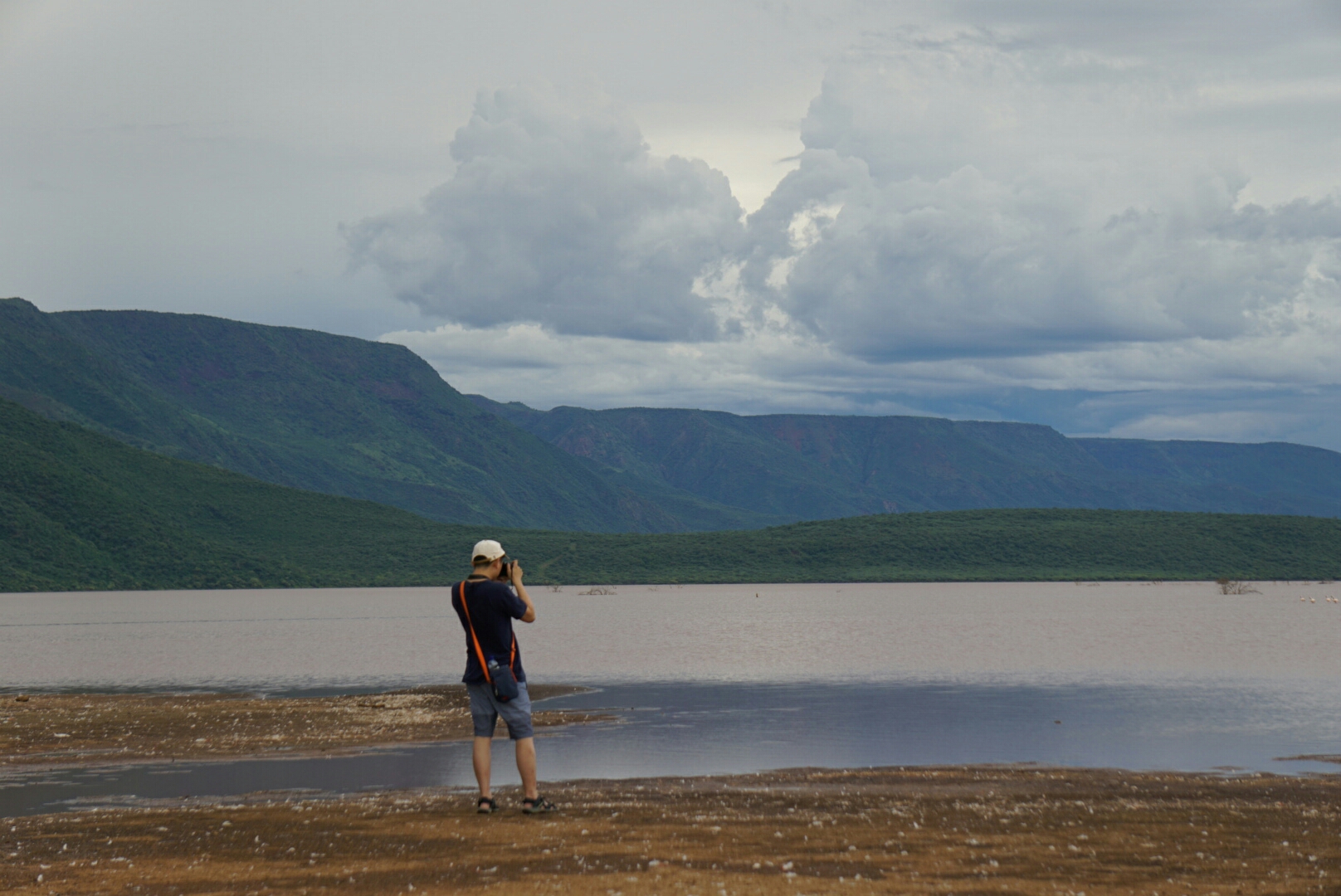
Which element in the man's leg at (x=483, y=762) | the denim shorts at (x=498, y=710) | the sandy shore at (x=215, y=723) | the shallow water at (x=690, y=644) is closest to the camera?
the denim shorts at (x=498, y=710)

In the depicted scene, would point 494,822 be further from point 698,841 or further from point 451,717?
point 451,717

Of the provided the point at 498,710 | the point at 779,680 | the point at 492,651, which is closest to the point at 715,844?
the point at 498,710

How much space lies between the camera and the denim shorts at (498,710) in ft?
68.1

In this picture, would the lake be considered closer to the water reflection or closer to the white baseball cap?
the water reflection

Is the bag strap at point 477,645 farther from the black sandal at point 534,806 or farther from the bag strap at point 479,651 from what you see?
the black sandal at point 534,806

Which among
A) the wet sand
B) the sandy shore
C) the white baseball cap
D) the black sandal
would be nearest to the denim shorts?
the black sandal

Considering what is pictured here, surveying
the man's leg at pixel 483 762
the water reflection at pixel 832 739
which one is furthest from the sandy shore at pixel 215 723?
the man's leg at pixel 483 762

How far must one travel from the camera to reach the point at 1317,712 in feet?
145

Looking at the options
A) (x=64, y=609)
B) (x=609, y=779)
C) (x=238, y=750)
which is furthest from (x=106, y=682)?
(x=64, y=609)

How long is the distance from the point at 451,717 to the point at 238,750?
978 cm

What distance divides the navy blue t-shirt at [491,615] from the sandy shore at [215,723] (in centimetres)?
1447

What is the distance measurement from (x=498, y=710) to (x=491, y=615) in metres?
1.69

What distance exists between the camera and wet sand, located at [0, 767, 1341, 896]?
1605cm

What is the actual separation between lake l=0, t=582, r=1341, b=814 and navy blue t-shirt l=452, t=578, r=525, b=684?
7.77 metres
